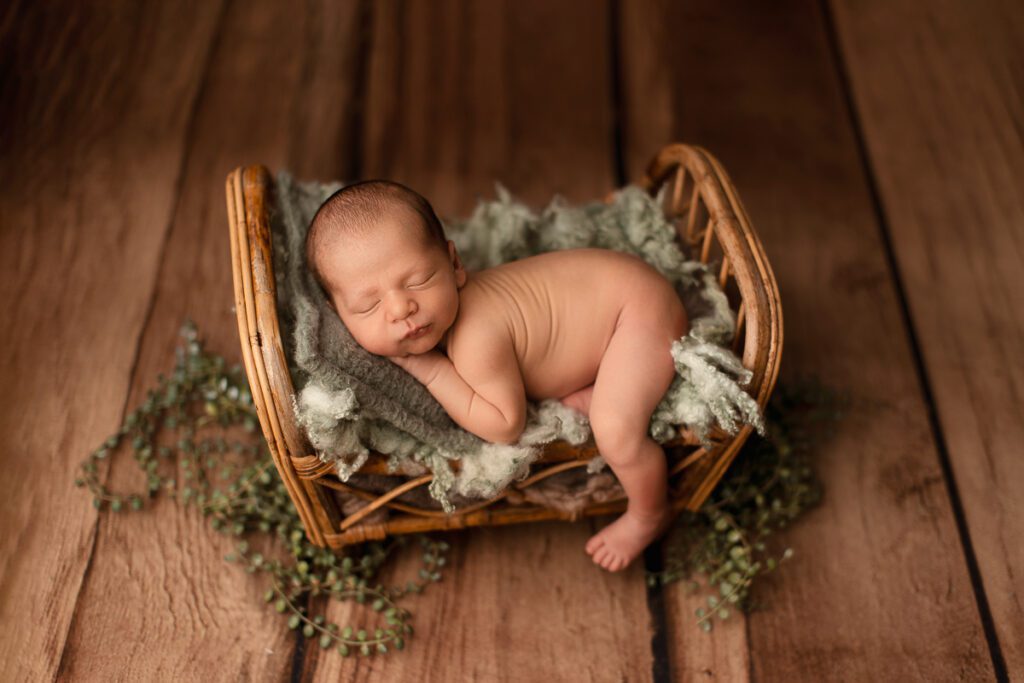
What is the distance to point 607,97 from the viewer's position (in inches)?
85.5

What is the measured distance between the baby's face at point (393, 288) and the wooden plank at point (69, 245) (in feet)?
2.04

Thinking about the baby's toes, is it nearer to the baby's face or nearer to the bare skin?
the bare skin

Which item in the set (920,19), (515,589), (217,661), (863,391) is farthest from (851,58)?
(217,661)

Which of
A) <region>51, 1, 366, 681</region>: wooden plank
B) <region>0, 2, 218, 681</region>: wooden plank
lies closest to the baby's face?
<region>51, 1, 366, 681</region>: wooden plank

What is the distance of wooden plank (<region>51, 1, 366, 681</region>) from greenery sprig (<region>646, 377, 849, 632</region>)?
637mm

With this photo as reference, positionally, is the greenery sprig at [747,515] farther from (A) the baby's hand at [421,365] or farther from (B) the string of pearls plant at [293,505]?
(A) the baby's hand at [421,365]

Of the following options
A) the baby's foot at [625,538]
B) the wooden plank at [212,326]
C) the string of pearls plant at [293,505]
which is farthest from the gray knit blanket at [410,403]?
the wooden plank at [212,326]

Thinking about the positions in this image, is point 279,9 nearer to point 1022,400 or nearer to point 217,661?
point 217,661

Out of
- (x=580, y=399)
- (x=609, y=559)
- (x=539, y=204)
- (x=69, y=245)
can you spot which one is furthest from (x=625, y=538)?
(x=69, y=245)

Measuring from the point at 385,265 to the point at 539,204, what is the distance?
826mm

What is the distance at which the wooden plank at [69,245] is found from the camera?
147 centimetres

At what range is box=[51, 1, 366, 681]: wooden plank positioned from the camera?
1.40 meters

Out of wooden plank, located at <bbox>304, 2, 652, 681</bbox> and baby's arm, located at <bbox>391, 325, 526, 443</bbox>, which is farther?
wooden plank, located at <bbox>304, 2, 652, 681</bbox>

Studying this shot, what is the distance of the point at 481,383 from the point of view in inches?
49.9
